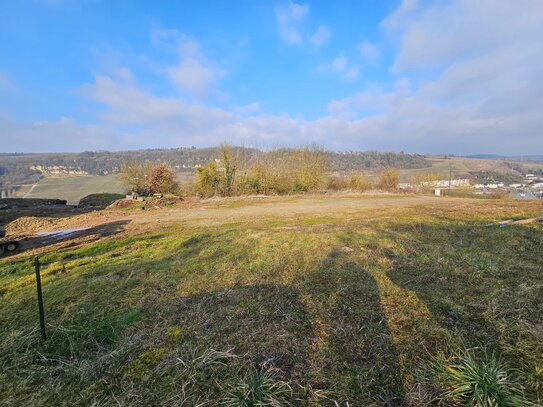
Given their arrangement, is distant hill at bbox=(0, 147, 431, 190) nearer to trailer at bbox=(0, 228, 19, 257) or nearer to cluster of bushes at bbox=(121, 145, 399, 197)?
cluster of bushes at bbox=(121, 145, 399, 197)

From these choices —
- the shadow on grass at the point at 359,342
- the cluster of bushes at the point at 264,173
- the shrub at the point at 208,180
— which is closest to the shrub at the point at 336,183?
the cluster of bushes at the point at 264,173

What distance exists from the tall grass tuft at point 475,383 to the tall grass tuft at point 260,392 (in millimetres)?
1175

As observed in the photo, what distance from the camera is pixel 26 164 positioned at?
3816 inches

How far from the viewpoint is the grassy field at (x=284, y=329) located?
7.09 feet

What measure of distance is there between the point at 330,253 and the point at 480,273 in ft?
8.49

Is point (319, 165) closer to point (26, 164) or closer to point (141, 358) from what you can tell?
Answer: point (141, 358)

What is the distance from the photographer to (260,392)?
2074mm

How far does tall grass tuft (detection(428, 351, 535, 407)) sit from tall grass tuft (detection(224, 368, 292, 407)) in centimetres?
117

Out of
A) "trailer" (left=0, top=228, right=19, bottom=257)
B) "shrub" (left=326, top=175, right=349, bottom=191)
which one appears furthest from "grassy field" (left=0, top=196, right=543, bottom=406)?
"shrub" (left=326, top=175, right=349, bottom=191)

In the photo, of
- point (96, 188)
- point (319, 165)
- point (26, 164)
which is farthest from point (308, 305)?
point (26, 164)

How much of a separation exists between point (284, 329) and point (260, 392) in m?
0.96

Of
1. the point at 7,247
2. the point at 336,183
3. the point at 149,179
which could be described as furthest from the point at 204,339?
the point at 336,183

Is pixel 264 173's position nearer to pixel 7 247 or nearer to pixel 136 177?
pixel 136 177

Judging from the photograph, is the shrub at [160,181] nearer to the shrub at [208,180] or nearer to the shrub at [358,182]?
the shrub at [208,180]
